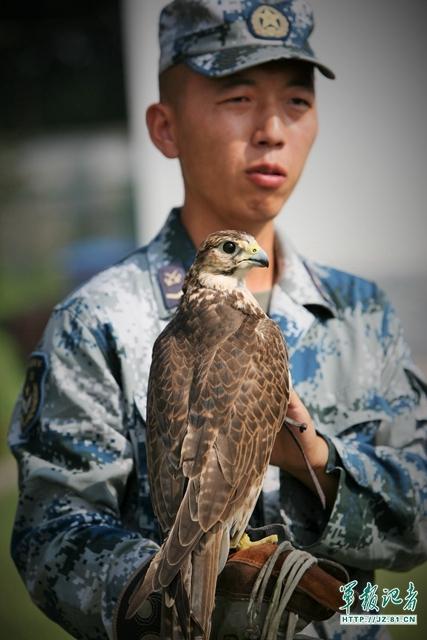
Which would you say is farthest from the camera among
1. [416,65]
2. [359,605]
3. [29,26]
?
[29,26]

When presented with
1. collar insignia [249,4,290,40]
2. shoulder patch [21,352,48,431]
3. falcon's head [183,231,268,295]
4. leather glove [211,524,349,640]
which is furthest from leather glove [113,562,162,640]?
collar insignia [249,4,290,40]

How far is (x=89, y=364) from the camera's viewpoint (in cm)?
258

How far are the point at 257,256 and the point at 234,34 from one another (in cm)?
70

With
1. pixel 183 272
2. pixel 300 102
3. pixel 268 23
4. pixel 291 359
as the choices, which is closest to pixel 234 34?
pixel 268 23

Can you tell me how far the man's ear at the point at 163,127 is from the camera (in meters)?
2.85

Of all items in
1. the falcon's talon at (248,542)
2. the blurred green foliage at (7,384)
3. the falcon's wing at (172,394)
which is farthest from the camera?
the blurred green foliage at (7,384)

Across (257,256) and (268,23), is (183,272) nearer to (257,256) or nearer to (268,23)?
(257,256)

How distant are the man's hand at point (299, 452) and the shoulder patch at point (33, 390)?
2.13 feet

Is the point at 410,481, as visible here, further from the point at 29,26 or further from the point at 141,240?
the point at 29,26

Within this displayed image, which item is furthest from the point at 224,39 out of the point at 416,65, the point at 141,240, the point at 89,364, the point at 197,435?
the point at 141,240

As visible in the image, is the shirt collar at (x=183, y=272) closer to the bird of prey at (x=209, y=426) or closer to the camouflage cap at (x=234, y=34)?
the bird of prey at (x=209, y=426)

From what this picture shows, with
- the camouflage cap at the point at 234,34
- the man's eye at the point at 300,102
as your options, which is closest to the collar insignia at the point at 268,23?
the camouflage cap at the point at 234,34

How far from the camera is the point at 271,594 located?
2.10 m

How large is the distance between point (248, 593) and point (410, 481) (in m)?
0.67
